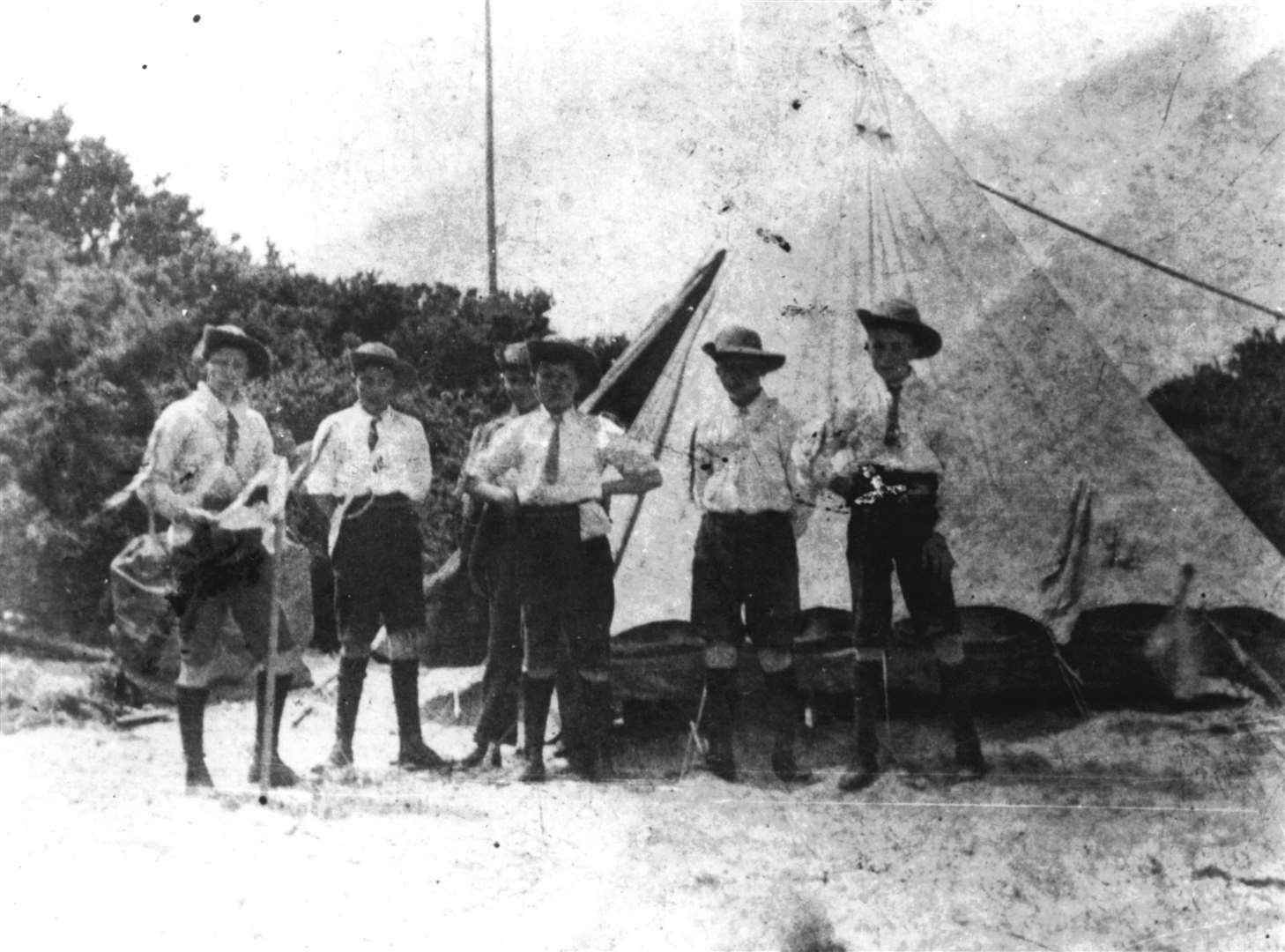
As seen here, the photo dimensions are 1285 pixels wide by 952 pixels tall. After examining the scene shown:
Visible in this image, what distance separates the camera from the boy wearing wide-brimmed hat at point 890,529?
4.38 meters

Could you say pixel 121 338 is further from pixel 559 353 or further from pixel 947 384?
pixel 947 384

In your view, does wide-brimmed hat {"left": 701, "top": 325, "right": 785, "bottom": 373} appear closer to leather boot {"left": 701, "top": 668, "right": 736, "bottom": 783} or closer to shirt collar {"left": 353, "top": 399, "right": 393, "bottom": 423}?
leather boot {"left": 701, "top": 668, "right": 736, "bottom": 783}

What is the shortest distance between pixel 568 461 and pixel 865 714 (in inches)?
58.7

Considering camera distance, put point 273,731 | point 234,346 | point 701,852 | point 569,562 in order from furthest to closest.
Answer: point 234,346 → point 273,731 → point 569,562 → point 701,852

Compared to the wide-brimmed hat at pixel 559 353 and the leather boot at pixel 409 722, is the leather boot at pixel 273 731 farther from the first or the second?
the wide-brimmed hat at pixel 559 353

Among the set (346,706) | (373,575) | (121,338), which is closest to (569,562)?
(373,575)

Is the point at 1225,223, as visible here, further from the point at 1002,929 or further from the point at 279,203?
the point at 279,203

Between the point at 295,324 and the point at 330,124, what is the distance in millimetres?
884

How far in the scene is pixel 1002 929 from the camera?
13.1 ft

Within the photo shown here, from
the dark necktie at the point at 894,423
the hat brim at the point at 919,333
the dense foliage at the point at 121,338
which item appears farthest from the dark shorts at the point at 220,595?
the hat brim at the point at 919,333

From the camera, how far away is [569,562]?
4.52 m

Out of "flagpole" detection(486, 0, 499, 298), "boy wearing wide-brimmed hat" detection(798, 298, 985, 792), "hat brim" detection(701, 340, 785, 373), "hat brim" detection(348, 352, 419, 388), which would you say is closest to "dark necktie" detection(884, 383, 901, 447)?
"boy wearing wide-brimmed hat" detection(798, 298, 985, 792)

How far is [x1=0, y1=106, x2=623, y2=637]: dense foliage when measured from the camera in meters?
4.86

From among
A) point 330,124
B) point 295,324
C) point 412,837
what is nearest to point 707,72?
point 330,124
